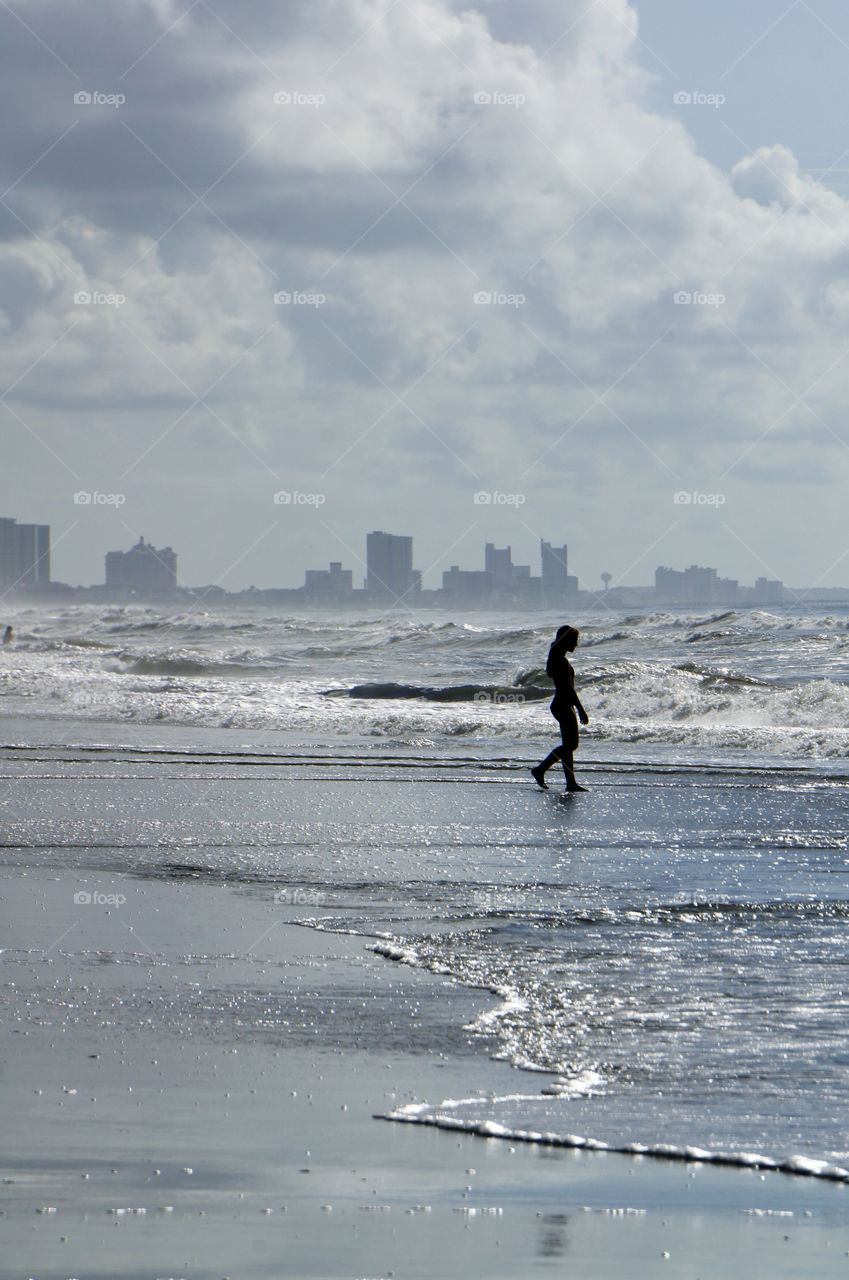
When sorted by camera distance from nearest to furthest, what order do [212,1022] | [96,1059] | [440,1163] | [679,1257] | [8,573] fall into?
[679,1257], [440,1163], [96,1059], [212,1022], [8,573]

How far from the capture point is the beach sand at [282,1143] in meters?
3.56

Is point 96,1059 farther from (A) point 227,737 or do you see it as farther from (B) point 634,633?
(B) point 634,633

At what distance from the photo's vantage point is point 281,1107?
473 centimetres

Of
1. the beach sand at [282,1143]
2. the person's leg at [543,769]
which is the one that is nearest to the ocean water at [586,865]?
the beach sand at [282,1143]

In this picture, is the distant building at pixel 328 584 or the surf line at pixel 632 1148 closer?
the surf line at pixel 632 1148

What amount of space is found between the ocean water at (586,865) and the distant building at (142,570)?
440 feet

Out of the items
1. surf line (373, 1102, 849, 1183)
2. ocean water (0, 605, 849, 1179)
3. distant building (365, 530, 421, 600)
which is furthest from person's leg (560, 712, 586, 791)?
distant building (365, 530, 421, 600)

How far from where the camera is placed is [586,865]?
10656mm

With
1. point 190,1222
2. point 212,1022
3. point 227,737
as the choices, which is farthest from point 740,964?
point 227,737

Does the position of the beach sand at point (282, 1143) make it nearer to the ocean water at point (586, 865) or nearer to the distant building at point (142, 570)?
the ocean water at point (586, 865)

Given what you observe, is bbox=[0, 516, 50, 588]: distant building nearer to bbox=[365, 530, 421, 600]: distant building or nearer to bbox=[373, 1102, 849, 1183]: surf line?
bbox=[365, 530, 421, 600]: distant building

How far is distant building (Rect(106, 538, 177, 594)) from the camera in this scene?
166 metres

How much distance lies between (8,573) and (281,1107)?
159377 mm

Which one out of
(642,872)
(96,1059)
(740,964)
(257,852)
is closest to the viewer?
(96,1059)
